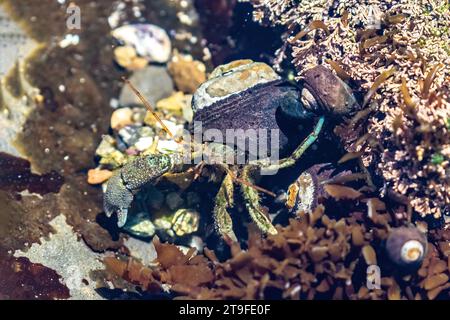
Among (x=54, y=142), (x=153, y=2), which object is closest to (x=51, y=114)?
(x=54, y=142)

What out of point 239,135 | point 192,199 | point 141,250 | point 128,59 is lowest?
point 141,250

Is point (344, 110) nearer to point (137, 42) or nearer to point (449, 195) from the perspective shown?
point (449, 195)

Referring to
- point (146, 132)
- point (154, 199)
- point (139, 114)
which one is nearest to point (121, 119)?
point (139, 114)

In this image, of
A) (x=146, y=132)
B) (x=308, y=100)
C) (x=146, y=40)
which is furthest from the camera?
(x=146, y=40)

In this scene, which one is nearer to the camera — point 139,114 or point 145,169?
point 145,169

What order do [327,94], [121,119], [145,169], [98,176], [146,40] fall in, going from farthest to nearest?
[146,40]
[121,119]
[98,176]
[145,169]
[327,94]

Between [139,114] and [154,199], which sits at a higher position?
[139,114]

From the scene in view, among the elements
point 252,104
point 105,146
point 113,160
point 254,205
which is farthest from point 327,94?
point 105,146

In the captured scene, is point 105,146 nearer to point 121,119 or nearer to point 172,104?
point 121,119
